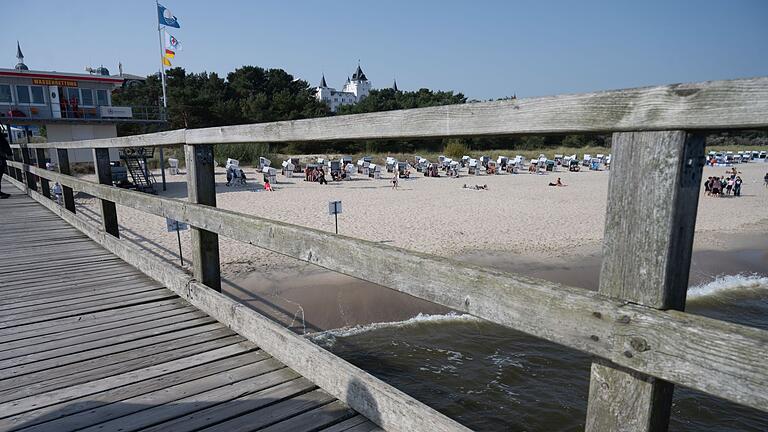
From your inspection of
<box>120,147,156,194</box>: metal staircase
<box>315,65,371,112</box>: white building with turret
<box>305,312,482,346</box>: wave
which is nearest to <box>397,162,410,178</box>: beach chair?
<box>120,147,156,194</box>: metal staircase

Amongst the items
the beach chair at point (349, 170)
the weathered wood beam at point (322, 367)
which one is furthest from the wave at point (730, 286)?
the beach chair at point (349, 170)

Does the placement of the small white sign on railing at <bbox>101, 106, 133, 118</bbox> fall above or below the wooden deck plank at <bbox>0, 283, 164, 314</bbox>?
above

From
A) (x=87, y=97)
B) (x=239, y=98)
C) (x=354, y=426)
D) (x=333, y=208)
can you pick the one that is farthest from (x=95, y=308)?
(x=239, y=98)

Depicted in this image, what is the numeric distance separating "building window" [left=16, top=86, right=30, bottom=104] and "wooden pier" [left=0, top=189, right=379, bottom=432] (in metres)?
24.9

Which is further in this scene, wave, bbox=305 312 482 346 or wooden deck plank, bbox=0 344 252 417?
wave, bbox=305 312 482 346

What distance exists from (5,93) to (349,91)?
12352 cm

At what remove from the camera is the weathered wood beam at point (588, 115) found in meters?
0.93

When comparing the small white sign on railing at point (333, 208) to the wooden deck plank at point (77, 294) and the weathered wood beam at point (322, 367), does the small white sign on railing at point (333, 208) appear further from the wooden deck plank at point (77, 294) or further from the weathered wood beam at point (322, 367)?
the weathered wood beam at point (322, 367)

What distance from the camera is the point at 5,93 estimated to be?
22.3 m

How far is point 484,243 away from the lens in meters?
13.5

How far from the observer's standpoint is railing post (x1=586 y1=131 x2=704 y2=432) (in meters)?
1.04

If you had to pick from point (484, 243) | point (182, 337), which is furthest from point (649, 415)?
point (484, 243)

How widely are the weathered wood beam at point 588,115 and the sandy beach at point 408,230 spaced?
21.7 ft

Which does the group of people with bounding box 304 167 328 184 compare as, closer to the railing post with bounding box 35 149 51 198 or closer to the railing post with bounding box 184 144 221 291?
the railing post with bounding box 35 149 51 198
